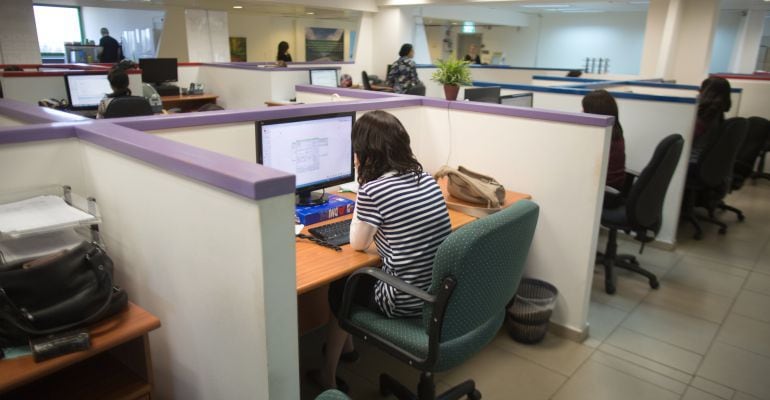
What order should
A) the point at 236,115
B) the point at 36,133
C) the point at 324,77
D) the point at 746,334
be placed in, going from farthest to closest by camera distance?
the point at 324,77
the point at 746,334
the point at 236,115
the point at 36,133

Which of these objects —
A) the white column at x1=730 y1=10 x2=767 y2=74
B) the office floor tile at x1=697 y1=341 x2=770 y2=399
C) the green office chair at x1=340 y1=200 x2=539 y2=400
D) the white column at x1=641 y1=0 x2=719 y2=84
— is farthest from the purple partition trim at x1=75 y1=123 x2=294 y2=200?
the white column at x1=730 y1=10 x2=767 y2=74

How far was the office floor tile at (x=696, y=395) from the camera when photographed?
2.18 metres

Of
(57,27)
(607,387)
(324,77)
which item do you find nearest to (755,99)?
(324,77)

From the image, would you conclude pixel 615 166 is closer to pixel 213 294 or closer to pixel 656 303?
pixel 656 303

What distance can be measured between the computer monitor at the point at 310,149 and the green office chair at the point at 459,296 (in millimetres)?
643

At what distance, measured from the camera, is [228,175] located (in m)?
1.16

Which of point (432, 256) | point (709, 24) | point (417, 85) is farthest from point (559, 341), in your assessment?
point (709, 24)

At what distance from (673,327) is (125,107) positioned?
413cm

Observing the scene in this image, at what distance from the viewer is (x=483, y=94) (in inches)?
141

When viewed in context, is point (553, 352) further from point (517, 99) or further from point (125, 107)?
point (125, 107)

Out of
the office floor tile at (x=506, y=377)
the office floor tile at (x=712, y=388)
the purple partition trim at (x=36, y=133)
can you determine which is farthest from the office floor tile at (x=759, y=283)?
the purple partition trim at (x=36, y=133)

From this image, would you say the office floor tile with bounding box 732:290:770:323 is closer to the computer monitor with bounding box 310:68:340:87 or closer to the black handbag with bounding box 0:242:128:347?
the black handbag with bounding box 0:242:128:347

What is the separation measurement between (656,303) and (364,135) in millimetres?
2167

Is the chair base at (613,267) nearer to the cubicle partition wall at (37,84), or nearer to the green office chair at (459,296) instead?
the green office chair at (459,296)
